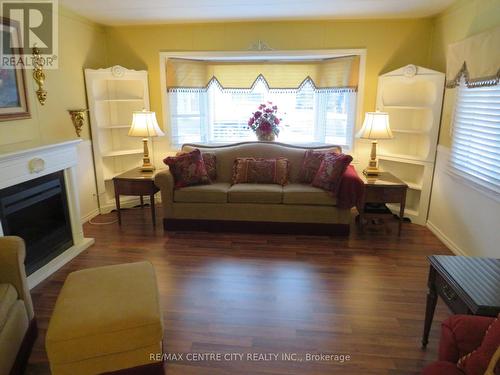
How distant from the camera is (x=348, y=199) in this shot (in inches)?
140

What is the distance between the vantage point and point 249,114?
4.96 m

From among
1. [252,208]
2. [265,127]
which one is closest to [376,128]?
[265,127]

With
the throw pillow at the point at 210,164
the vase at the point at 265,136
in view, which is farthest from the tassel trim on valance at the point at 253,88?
the throw pillow at the point at 210,164

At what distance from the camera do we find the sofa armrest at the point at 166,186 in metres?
3.77

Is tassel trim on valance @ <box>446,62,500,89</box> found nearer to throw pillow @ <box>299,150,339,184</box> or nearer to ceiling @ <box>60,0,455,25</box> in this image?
ceiling @ <box>60,0,455,25</box>

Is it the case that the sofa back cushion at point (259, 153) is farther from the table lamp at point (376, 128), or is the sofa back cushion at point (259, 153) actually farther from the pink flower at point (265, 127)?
the table lamp at point (376, 128)

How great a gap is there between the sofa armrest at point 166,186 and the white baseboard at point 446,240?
9.83ft

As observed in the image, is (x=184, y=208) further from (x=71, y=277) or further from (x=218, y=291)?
(x=71, y=277)

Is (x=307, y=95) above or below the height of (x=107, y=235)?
above

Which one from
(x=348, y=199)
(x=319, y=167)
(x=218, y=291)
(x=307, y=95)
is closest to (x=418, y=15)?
(x=307, y=95)

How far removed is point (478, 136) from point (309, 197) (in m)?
1.64

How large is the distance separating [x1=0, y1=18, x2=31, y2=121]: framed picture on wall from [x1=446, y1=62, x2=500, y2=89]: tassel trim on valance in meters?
4.04

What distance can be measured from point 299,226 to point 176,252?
1359mm
